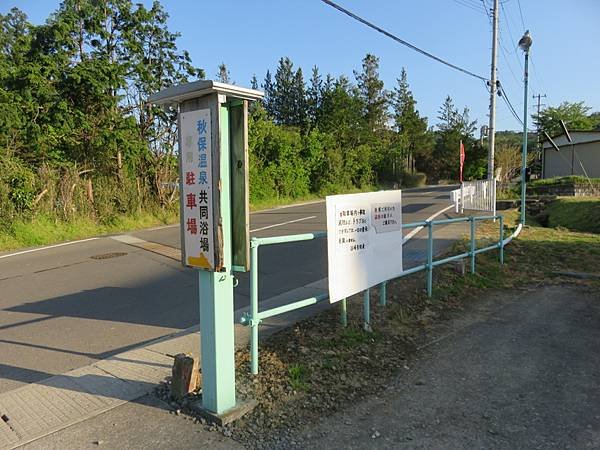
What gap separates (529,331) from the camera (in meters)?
5.32

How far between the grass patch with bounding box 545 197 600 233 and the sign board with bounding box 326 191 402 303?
1277 cm

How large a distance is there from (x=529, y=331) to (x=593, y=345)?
632mm

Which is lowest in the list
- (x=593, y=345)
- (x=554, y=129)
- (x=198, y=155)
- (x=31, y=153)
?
(x=593, y=345)

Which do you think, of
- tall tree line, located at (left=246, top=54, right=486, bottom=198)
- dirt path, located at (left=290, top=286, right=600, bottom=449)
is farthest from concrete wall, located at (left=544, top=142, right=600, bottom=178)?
dirt path, located at (left=290, top=286, right=600, bottom=449)

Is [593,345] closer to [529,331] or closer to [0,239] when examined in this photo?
[529,331]

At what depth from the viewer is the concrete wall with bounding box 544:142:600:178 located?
1248 inches

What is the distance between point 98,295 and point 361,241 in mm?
4185

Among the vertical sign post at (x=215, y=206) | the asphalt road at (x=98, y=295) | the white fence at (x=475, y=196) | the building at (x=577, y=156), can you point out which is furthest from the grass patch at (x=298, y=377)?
the building at (x=577, y=156)

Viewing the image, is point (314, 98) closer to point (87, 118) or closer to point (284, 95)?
point (284, 95)

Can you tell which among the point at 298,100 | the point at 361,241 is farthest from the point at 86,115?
the point at 298,100

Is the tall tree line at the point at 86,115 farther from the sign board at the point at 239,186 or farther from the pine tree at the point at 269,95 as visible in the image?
the pine tree at the point at 269,95

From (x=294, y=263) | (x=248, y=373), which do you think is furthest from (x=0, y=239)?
(x=248, y=373)

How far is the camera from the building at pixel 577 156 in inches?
1246

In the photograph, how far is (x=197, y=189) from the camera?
320 cm
